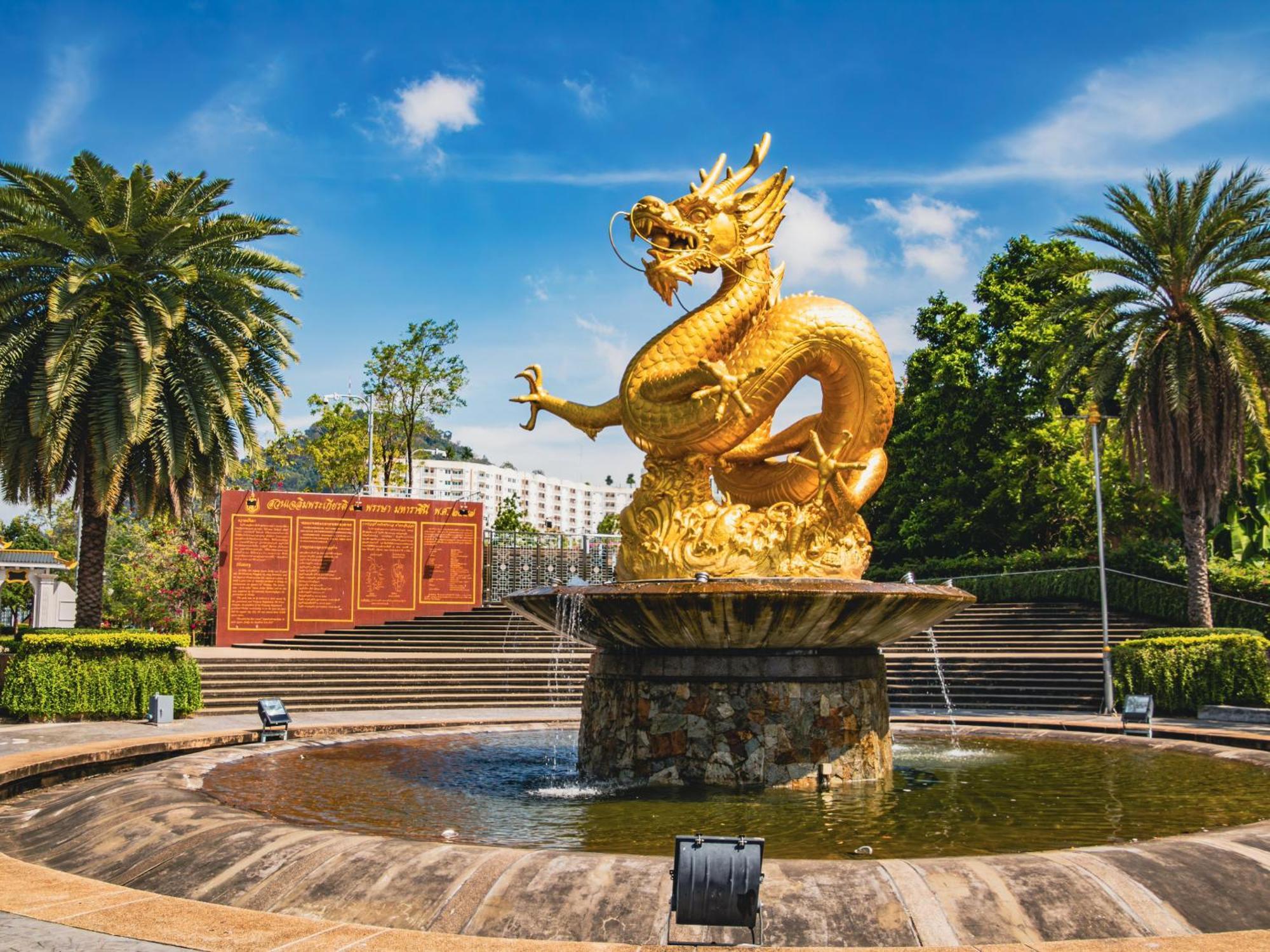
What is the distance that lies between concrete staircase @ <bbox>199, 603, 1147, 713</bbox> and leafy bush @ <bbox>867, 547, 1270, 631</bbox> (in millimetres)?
860

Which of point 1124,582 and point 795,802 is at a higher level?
point 1124,582

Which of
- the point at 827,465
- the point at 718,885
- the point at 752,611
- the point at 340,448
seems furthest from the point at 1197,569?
the point at 340,448

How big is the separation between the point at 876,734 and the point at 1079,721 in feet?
25.2

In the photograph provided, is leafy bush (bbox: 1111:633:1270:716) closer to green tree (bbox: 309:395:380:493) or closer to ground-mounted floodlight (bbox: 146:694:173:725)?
ground-mounted floodlight (bbox: 146:694:173:725)

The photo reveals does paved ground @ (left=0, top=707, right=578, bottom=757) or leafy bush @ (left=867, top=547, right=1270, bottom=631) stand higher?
leafy bush @ (left=867, top=547, right=1270, bottom=631)

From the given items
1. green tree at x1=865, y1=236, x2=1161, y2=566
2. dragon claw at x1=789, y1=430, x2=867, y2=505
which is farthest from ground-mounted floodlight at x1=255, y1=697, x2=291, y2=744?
green tree at x1=865, y1=236, x2=1161, y2=566

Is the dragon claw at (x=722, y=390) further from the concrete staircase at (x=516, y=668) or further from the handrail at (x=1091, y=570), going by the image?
the handrail at (x=1091, y=570)

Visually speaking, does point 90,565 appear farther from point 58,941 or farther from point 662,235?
point 58,941

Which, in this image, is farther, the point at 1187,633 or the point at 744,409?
the point at 1187,633

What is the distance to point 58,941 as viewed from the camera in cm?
442

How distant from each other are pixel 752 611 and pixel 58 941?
527 cm

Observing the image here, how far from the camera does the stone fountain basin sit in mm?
8320

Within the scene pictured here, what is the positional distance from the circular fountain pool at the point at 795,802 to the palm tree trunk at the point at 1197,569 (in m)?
11.5

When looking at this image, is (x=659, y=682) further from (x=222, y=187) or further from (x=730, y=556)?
(x=222, y=187)
